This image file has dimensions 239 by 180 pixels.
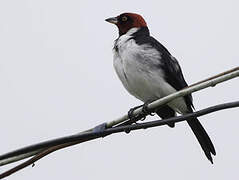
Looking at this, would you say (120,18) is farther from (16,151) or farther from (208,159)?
(16,151)

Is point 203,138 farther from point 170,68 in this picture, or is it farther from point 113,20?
point 113,20

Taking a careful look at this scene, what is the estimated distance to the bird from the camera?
253 inches

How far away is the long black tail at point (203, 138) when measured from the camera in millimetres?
5996

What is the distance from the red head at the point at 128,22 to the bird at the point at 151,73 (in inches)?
27.6

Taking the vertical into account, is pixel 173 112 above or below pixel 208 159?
above

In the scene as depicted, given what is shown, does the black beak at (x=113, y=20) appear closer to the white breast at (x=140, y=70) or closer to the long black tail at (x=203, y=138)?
the white breast at (x=140, y=70)

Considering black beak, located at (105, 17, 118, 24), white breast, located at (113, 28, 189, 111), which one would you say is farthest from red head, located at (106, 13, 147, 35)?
white breast, located at (113, 28, 189, 111)

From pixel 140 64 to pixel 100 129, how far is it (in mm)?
2517

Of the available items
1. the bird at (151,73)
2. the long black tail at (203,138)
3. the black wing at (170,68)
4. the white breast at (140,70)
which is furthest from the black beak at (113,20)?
the long black tail at (203,138)

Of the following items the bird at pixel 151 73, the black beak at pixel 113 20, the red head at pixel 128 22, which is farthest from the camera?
the black beak at pixel 113 20

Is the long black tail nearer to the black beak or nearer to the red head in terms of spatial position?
the red head

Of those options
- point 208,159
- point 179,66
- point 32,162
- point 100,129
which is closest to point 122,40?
point 179,66

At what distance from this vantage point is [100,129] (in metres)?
4.06

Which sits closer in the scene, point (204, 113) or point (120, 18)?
point (204, 113)
